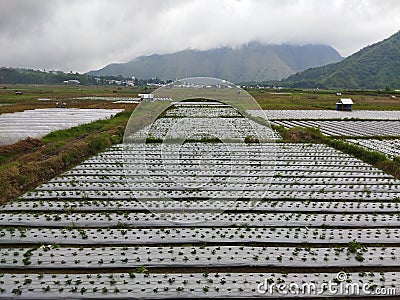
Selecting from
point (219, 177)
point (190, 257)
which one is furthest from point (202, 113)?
point (190, 257)

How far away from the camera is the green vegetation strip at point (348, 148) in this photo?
35.3ft

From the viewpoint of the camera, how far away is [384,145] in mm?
14547

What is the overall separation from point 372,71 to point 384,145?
79.3m

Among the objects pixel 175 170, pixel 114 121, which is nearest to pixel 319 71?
pixel 114 121

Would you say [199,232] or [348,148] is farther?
[348,148]

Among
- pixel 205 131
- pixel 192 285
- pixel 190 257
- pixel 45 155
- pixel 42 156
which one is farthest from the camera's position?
pixel 205 131

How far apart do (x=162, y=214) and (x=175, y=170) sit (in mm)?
3392

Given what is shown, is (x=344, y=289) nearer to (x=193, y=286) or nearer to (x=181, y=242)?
(x=193, y=286)

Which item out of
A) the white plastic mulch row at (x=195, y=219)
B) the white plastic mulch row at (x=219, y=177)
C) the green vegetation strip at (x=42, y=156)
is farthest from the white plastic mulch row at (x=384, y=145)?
the green vegetation strip at (x=42, y=156)

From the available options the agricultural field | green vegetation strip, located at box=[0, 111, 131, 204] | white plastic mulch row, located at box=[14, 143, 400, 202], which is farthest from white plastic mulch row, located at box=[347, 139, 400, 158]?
green vegetation strip, located at box=[0, 111, 131, 204]

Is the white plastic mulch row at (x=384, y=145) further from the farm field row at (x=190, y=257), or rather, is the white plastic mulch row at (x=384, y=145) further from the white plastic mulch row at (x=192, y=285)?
the white plastic mulch row at (x=192, y=285)

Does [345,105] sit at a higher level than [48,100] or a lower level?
lower

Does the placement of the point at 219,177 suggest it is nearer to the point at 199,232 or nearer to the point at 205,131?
the point at 199,232

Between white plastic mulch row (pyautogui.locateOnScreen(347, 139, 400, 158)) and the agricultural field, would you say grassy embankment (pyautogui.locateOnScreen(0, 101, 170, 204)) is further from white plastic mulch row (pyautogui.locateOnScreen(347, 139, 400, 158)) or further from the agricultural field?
white plastic mulch row (pyautogui.locateOnScreen(347, 139, 400, 158))
